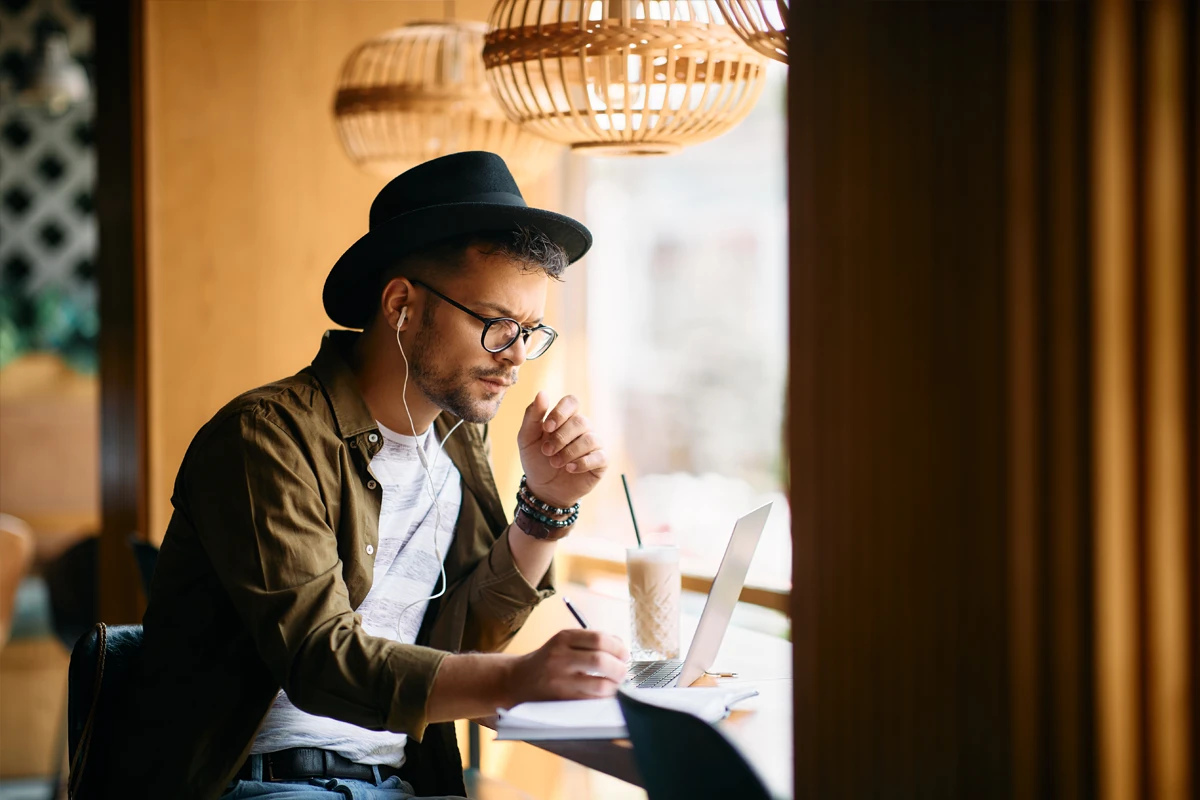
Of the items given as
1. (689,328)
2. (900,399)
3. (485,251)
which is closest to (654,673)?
(485,251)

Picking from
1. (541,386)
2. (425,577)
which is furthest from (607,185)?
(425,577)

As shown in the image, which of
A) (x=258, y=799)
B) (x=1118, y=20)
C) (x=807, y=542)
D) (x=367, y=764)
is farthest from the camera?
(x=367, y=764)

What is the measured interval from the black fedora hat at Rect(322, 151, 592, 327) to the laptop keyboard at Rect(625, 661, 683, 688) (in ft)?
2.00

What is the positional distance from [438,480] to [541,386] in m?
1.50

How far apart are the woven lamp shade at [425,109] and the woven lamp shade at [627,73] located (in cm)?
54

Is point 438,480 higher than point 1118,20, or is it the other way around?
point 1118,20

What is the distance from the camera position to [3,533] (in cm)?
289

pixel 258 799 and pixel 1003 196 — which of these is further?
pixel 258 799

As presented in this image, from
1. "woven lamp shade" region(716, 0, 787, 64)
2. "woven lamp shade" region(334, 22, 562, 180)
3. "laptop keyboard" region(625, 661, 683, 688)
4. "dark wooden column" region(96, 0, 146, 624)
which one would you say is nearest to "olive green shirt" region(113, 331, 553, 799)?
"laptop keyboard" region(625, 661, 683, 688)

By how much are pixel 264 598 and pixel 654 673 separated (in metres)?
0.51

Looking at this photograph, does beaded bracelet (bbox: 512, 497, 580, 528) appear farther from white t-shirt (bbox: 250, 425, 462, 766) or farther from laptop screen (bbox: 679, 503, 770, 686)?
laptop screen (bbox: 679, 503, 770, 686)

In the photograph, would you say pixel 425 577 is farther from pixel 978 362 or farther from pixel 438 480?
pixel 978 362

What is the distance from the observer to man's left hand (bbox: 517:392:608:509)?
157 cm

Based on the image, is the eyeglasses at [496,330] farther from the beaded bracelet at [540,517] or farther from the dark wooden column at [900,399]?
the dark wooden column at [900,399]
